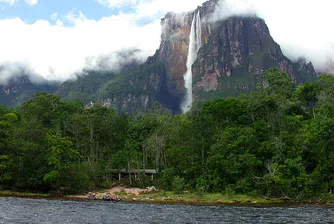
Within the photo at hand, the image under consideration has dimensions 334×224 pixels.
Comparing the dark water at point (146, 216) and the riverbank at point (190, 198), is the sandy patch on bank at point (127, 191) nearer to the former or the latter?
the riverbank at point (190, 198)

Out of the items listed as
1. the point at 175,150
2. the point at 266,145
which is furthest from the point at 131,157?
the point at 266,145

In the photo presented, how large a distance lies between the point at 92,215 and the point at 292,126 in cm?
4024

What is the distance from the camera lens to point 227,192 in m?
54.1

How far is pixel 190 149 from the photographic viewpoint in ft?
209

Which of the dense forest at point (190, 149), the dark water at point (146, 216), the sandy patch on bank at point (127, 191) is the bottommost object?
the dark water at point (146, 216)

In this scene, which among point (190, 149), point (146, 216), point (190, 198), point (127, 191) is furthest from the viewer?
point (190, 149)

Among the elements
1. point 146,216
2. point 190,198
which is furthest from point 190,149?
point 146,216

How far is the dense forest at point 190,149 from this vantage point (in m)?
54.6

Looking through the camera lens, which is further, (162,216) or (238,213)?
(238,213)

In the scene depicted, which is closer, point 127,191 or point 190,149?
point 127,191

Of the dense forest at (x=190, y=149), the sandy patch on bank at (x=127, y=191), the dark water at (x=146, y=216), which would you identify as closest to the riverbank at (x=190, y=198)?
the sandy patch on bank at (x=127, y=191)

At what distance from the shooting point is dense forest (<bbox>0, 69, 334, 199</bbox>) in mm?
54562

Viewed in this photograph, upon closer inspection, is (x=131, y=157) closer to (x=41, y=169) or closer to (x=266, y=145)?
(x=41, y=169)

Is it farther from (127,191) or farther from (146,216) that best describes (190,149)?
(146,216)
